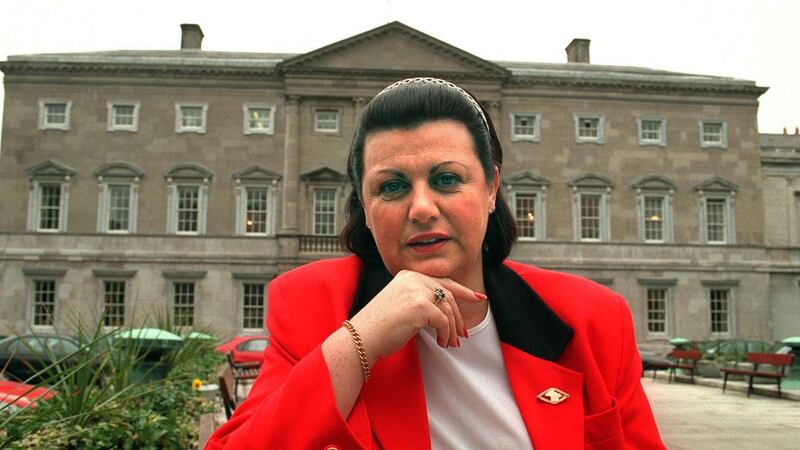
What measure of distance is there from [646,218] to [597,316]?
35898 mm

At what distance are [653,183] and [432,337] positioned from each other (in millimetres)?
36401

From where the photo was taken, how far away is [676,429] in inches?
380

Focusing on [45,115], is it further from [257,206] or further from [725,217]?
[725,217]

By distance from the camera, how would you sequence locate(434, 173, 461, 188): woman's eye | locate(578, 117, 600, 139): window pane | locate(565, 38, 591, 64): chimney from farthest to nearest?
locate(565, 38, 591, 64): chimney → locate(578, 117, 600, 139): window pane → locate(434, 173, 461, 188): woman's eye

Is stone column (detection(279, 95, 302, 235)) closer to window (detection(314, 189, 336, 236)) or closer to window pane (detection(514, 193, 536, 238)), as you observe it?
window (detection(314, 189, 336, 236))

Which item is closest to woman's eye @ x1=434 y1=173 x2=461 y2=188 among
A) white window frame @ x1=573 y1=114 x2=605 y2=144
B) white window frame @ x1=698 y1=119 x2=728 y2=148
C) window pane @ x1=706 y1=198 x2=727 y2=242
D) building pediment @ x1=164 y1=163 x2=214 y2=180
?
building pediment @ x1=164 y1=163 x2=214 y2=180

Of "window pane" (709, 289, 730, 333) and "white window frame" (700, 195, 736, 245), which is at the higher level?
"white window frame" (700, 195, 736, 245)

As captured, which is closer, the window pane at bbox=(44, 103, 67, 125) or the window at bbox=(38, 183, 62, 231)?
the window at bbox=(38, 183, 62, 231)

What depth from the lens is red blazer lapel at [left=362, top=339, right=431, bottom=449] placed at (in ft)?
6.08

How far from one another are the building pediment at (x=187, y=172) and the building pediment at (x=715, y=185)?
26244 mm

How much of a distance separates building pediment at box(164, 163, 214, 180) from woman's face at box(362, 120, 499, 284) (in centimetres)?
3378

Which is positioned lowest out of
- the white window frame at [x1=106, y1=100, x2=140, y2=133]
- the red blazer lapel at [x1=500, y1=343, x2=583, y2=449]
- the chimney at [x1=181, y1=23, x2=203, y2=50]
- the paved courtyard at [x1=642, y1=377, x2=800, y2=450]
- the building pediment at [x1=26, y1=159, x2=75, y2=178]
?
the paved courtyard at [x1=642, y1=377, x2=800, y2=450]

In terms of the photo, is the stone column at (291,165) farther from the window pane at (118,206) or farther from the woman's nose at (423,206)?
the woman's nose at (423,206)

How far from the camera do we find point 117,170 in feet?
111
